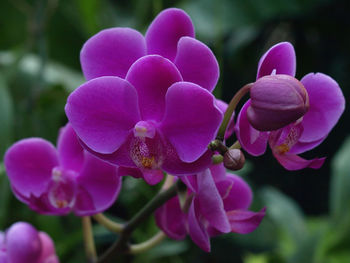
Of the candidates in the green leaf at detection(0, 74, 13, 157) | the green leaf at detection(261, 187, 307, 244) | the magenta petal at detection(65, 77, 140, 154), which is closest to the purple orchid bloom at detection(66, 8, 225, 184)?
the magenta petal at detection(65, 77, 140, 154)

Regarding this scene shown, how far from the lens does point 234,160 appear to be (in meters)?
0.49

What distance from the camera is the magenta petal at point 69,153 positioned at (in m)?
0.67

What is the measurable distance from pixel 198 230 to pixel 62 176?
204 millimetres

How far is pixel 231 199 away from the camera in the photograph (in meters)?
0.64

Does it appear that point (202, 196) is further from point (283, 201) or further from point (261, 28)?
point (261, 28)

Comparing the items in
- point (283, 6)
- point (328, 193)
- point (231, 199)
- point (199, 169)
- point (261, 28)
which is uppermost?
point (199, 169)


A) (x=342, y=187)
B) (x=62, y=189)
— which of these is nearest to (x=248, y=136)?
(x=62, y=189)

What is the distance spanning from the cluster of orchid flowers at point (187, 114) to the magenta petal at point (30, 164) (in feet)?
0.18

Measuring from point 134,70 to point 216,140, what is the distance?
3.8 inches

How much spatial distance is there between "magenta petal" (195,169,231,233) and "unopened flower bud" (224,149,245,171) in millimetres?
31

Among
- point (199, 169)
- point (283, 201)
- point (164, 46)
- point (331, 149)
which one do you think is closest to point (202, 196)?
point (199, 169)

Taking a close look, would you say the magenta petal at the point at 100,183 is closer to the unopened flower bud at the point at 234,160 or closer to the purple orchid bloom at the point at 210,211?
the purple orchid bloom at the point at 210,211

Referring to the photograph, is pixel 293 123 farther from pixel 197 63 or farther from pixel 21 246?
pixel 21 246

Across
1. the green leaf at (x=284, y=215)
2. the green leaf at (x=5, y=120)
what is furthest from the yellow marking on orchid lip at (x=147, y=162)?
the green leaf at (x=284, y=215)
